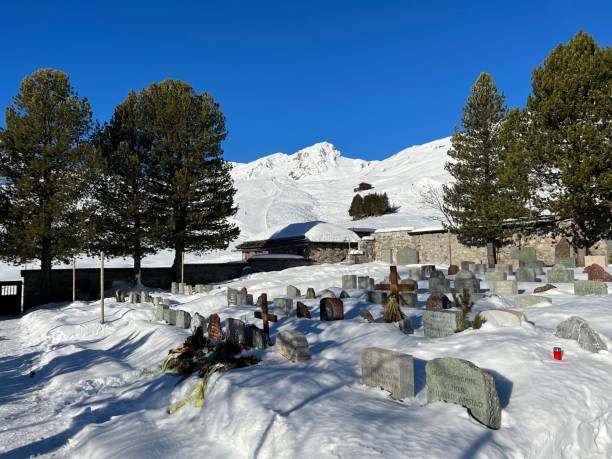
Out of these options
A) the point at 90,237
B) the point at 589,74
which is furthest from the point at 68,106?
the point at 589,74

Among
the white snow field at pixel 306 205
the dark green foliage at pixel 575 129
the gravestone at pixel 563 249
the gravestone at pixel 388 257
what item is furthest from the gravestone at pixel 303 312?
the white snow field at pixel 306 205

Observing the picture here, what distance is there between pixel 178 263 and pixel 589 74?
24148 millimetres

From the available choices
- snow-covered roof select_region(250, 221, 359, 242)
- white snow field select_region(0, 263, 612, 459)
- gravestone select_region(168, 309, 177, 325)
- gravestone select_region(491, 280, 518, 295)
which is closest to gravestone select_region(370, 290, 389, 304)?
white snow field select_region(0, 263, 612, 459)

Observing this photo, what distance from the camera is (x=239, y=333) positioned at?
1017cm

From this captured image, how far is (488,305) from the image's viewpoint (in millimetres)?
12156

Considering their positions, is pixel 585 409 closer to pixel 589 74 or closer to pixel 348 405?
pixel 348 405

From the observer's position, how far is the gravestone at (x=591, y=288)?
40.0 ft

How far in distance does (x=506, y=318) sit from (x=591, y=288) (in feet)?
17.4

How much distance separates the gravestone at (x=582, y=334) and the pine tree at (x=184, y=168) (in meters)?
22.4

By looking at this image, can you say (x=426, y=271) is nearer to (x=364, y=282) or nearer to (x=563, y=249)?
(x=364, y=282)

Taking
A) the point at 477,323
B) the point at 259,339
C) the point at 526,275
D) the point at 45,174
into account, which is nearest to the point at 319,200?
the point at 45,174

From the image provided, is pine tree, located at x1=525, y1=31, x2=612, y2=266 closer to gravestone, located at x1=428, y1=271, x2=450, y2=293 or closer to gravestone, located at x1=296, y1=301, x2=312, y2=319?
gravestone, located at x1=428, y1=271, x2=450, y2=293

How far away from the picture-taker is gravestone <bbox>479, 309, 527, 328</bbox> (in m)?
8.55

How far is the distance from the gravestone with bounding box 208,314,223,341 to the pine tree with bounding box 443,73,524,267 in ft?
71.0
